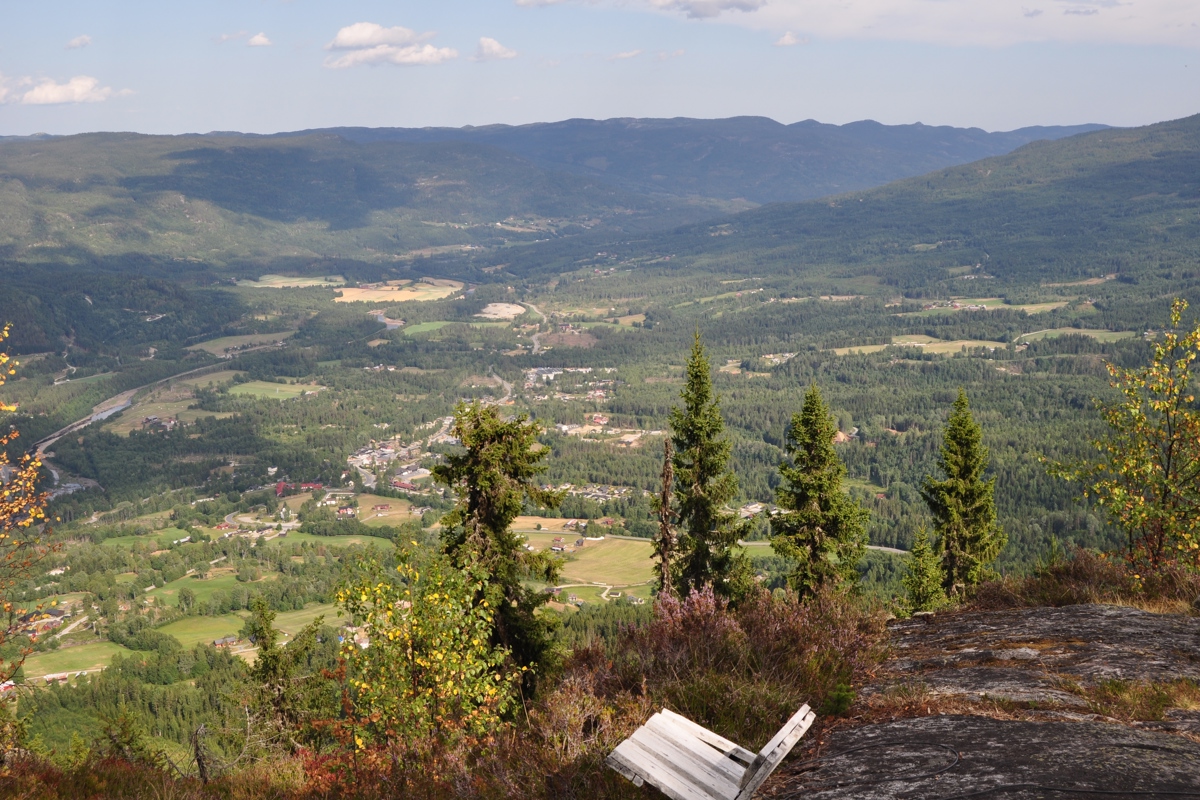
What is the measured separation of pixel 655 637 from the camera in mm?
11492

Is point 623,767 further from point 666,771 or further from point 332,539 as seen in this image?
point 332,539

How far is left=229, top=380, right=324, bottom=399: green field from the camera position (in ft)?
541

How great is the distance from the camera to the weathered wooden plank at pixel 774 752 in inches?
300

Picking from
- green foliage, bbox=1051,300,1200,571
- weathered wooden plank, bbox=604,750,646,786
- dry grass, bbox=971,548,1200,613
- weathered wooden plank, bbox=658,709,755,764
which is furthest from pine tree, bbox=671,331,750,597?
weathered wooden plank, bbox=604,750,646,786

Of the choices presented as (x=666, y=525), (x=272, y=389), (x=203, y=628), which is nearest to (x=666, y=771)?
(x=666, y=525)

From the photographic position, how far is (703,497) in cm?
2681

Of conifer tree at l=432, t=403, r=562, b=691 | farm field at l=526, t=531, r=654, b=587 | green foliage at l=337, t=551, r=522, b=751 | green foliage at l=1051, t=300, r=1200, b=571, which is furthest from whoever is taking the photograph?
farm field at l=526, t=531, r=654, b=587

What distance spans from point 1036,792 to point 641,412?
141392 mm

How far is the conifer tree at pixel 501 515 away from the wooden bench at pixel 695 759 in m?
10.5

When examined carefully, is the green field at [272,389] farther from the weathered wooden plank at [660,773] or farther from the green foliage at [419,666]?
the weathered wooden plank at [660,773]

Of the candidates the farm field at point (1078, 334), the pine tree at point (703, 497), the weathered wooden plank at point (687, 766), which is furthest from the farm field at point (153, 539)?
the farm field at point (1078, 334)

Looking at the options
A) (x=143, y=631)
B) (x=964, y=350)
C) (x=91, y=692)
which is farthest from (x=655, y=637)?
(x=964, y=350)

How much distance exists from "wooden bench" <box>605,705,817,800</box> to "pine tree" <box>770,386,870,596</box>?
18.7m

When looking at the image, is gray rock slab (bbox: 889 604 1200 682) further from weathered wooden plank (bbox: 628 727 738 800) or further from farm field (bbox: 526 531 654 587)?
farm field (bbox: 526 531 654 587)
